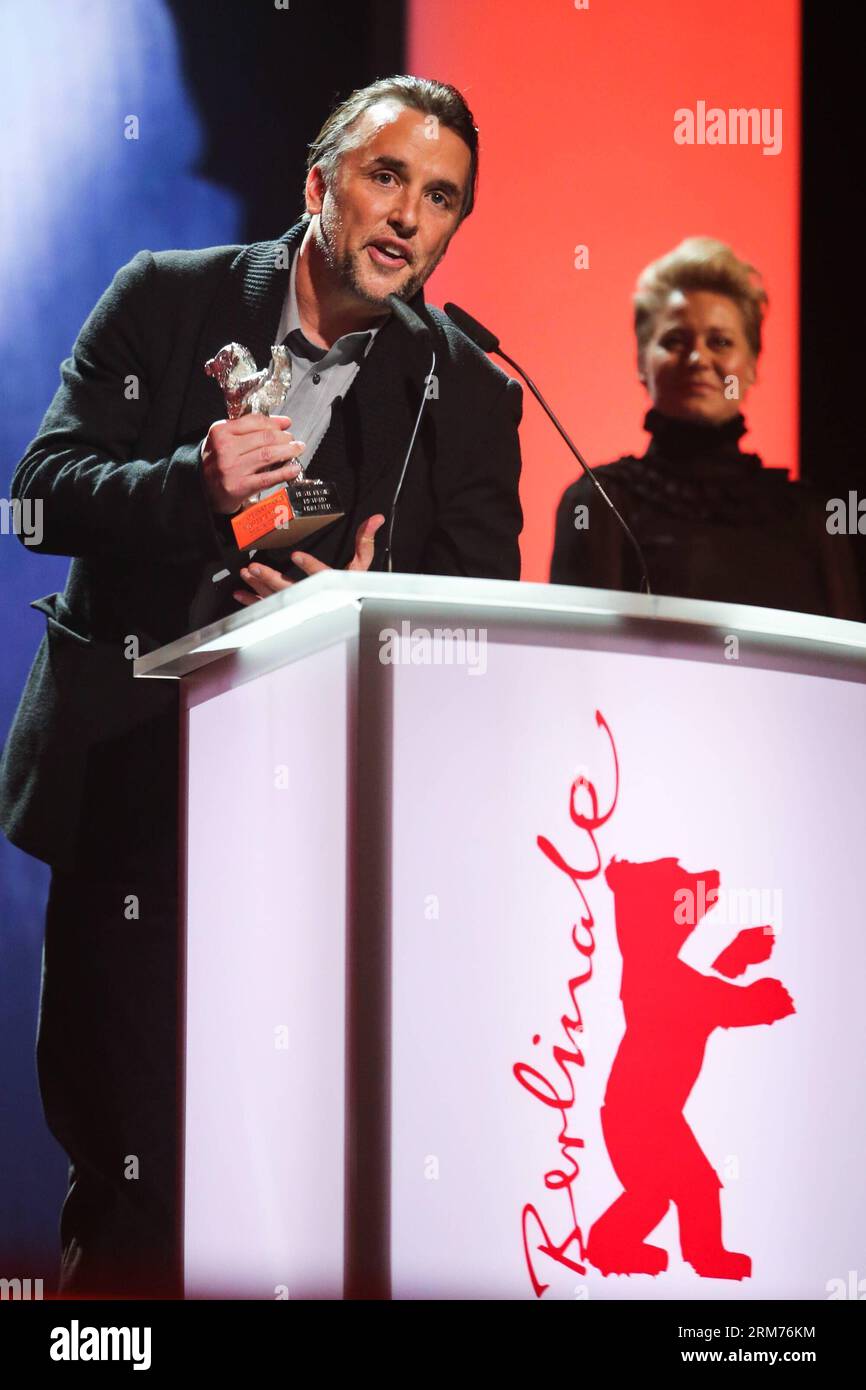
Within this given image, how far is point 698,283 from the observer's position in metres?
2.86

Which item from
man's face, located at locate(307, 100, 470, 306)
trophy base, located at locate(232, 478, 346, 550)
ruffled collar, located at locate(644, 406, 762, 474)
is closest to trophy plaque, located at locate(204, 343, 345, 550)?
trophy base, located at locate(232, 478, 346, 550)

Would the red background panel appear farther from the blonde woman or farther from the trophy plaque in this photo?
the trophy plaque

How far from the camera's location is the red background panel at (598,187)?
9.80 ft

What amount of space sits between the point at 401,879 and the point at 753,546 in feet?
4.59

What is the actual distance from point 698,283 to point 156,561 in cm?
117

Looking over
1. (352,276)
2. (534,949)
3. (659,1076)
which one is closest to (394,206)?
(352,276)

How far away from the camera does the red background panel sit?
9.80ft

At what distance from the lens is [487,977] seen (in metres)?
1.58

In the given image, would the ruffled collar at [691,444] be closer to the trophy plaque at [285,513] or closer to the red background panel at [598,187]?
the red background panel at [598,187]

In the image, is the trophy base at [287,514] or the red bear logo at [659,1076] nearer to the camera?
the red bear logo at [659,1076]

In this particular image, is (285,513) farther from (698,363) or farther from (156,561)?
(698,363)

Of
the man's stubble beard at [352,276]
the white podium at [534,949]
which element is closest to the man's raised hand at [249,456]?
the white podium at [534,949]
